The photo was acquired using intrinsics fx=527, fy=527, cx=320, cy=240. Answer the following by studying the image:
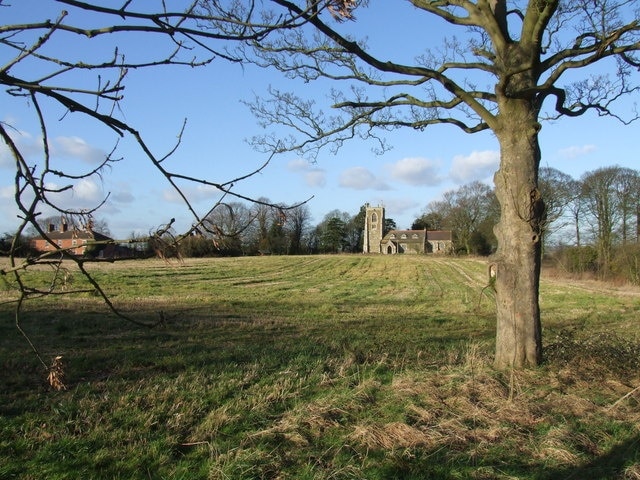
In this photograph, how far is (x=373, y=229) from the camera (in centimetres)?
10306

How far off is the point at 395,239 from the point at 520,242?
99.2 metres

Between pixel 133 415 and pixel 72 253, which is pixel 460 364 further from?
pixel 72 253

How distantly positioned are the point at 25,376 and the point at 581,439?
6.40 meters

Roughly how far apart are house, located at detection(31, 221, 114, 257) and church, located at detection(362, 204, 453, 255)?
Result: 97.7 metres

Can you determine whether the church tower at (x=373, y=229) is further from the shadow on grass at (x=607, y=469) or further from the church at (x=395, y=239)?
the shadow on grass at (x=607, y=469)

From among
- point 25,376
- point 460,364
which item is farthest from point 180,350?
point 460,364

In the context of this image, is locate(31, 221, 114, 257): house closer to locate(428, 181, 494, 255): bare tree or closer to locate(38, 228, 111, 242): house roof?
locate(38, 228, 111, 242): house roof

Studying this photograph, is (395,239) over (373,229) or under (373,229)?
under

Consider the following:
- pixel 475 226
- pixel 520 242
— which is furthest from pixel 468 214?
pixel 520 242

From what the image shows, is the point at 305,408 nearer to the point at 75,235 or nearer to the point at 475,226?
the point at 75,235

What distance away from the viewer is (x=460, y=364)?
306 inches

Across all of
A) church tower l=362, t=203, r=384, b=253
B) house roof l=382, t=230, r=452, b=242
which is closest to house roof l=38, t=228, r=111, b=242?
church tower l=362, t=203, r=384, b=253

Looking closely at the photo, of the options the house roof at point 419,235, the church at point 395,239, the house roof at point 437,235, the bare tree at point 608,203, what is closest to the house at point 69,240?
the bare tree at point 608,203

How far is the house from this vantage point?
1909mm
